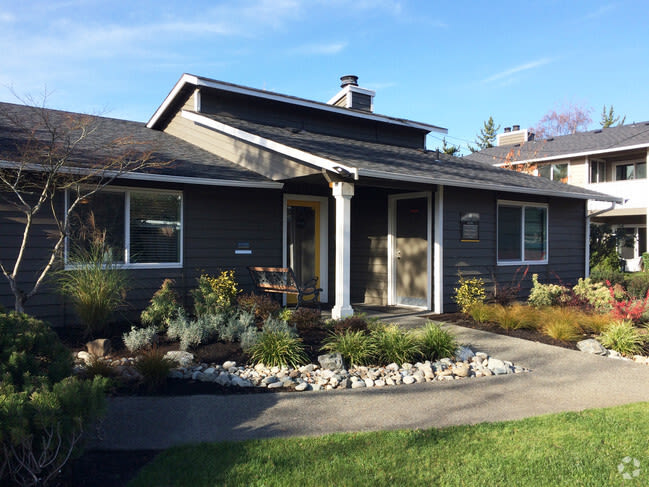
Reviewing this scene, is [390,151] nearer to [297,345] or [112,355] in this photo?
[297,345]

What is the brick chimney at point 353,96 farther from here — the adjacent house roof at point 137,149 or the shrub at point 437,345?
the shrub at point 437,345

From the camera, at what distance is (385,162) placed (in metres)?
10.0

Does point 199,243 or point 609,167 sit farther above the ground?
point 609,167

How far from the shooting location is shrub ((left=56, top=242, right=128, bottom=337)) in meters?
7.19

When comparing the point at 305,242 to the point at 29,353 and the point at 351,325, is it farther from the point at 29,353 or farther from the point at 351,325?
the point at 29,353

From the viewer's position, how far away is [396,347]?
6387 millimetres

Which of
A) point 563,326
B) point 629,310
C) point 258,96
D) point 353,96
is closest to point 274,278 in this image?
point 563,326

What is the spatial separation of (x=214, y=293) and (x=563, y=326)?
18.0 ft

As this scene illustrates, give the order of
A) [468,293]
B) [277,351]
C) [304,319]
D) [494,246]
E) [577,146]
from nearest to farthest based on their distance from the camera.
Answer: [277,351], [304,319], [468,293], [494,246], [577,146]

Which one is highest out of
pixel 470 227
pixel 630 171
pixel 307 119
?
pixel 630 171

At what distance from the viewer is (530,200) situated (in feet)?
40.0

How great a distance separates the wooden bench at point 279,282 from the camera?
8.47m

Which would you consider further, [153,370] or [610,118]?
[610,118]

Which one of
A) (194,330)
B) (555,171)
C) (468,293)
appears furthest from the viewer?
(555,171)
